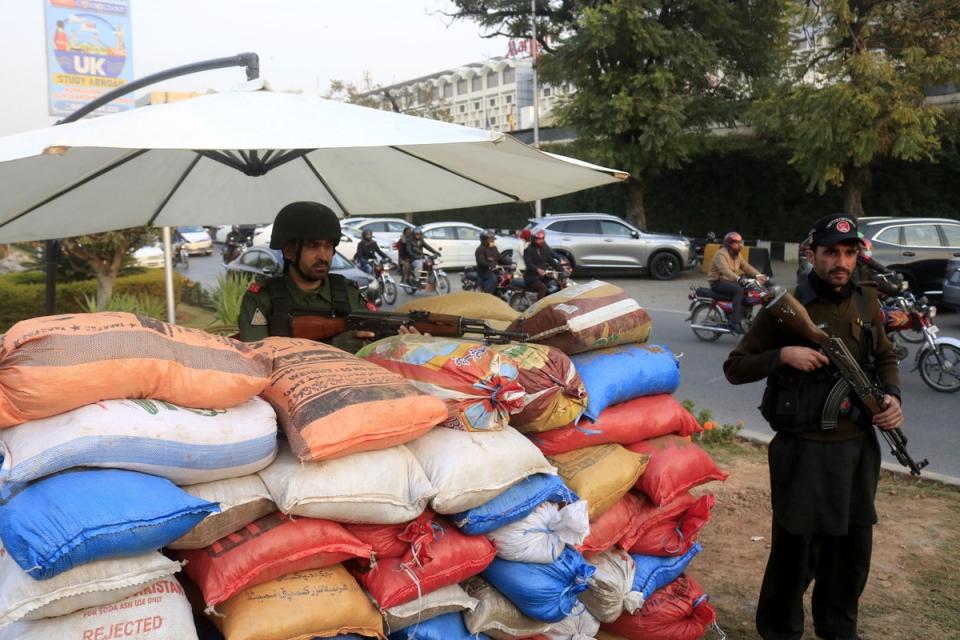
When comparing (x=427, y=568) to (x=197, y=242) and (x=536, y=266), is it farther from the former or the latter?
(x=197, y=242)

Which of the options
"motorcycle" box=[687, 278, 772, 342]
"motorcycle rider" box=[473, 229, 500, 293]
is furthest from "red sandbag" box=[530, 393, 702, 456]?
"motorcycle rider" box=[473, 229, 500, 293]

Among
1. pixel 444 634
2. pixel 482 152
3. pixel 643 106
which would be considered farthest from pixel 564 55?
pixel 444 634

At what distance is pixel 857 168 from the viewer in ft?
65.7

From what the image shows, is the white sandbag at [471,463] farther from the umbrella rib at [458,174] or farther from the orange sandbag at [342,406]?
the umbrella rib at [458,174]

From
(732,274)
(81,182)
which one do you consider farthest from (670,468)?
(732,274)

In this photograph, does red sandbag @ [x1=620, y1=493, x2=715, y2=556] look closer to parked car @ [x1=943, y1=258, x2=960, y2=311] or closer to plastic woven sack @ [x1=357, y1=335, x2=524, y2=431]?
plastic woven sack @ [x1=357, y1=335, x2=524, y2=431]

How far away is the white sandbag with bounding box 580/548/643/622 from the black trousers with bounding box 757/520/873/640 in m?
0.72

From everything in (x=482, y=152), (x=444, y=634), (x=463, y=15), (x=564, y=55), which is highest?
(x=463, y=15)

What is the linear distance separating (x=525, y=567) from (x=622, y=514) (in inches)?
24.3

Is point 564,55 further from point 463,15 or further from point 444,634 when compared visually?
point 444,634

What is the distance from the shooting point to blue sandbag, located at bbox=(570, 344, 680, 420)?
10.9ft

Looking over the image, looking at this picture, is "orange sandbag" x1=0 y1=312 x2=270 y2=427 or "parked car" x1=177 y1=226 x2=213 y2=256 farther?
"parked car" x1=177 y1=226 x2=213 y2=256

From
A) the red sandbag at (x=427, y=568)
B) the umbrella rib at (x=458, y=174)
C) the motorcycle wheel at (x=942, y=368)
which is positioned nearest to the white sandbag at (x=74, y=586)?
the red sandbag at (x=427, y=568)

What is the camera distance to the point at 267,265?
16766mm
